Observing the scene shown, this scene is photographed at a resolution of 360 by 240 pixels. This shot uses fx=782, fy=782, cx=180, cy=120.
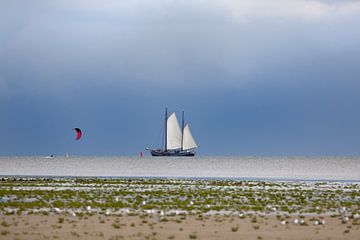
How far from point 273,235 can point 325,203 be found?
15.3 meters

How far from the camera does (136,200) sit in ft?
148

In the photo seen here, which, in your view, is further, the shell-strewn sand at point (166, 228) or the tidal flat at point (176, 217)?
the tidal flat at point (176, 217)

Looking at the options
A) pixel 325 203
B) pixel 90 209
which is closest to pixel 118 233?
pixel 90 209

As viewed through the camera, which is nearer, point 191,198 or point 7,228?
point 7,228

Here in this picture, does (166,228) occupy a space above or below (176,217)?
below

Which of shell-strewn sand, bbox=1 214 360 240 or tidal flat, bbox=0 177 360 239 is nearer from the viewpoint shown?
shell-strewn sand, bbox=1 214 360 240

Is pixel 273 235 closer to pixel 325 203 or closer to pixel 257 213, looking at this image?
pixel 257 213

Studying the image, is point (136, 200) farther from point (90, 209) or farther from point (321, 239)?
point (321, 239)

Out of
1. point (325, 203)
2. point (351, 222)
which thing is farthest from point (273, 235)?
point (325, 203)

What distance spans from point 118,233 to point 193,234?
289 cm

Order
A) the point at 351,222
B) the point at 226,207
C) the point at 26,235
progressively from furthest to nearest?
the point at 226,207, the point at 351,222, the point at 26,235

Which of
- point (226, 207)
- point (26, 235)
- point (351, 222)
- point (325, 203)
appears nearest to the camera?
point (26, 235)

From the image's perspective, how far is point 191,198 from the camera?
156 feet

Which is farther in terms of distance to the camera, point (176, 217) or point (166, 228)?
point (176, 217)
